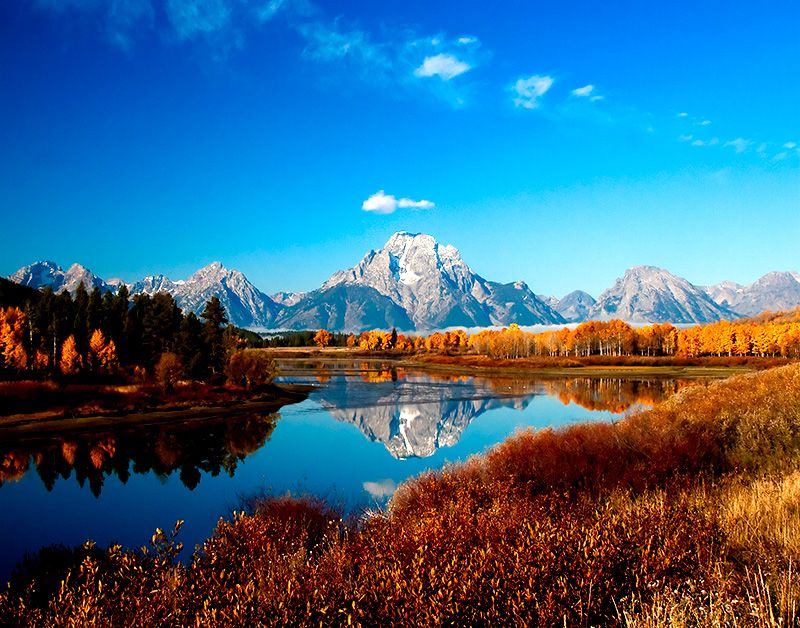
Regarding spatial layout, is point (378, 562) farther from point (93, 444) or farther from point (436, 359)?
point (436, 359)

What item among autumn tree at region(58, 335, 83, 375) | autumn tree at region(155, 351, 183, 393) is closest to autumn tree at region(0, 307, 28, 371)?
autumn tree at region(58, 335, 83, 375)

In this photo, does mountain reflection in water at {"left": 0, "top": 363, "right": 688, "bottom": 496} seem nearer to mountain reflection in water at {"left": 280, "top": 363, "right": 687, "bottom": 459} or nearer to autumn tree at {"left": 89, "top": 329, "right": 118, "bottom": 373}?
mountain reflection in water at {"left": 280, "top": 363, "right": 687, "bottom": 459}

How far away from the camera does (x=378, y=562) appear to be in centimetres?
855

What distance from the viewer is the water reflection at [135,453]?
3506 centimetres

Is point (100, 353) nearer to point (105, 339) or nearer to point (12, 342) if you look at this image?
point (105, 339)

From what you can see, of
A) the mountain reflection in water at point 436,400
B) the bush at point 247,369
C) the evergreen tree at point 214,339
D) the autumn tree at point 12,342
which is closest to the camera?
the mountain reflection in water at point 436,400

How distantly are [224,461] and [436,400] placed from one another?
41.9m

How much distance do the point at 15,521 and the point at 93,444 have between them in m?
19.3

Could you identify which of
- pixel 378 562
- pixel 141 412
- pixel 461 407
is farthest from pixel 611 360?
pixel 378 562

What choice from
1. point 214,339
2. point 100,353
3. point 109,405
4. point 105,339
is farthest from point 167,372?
point 105,339

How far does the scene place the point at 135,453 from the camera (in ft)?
135

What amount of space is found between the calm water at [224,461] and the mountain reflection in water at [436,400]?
273 millimetres

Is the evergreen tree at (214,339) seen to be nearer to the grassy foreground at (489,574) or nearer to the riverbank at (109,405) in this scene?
the riverbank at (109,405)

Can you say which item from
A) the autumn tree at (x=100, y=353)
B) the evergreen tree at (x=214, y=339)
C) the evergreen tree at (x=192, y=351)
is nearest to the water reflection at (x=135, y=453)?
the evergreen tree at (x=192, y=351)
